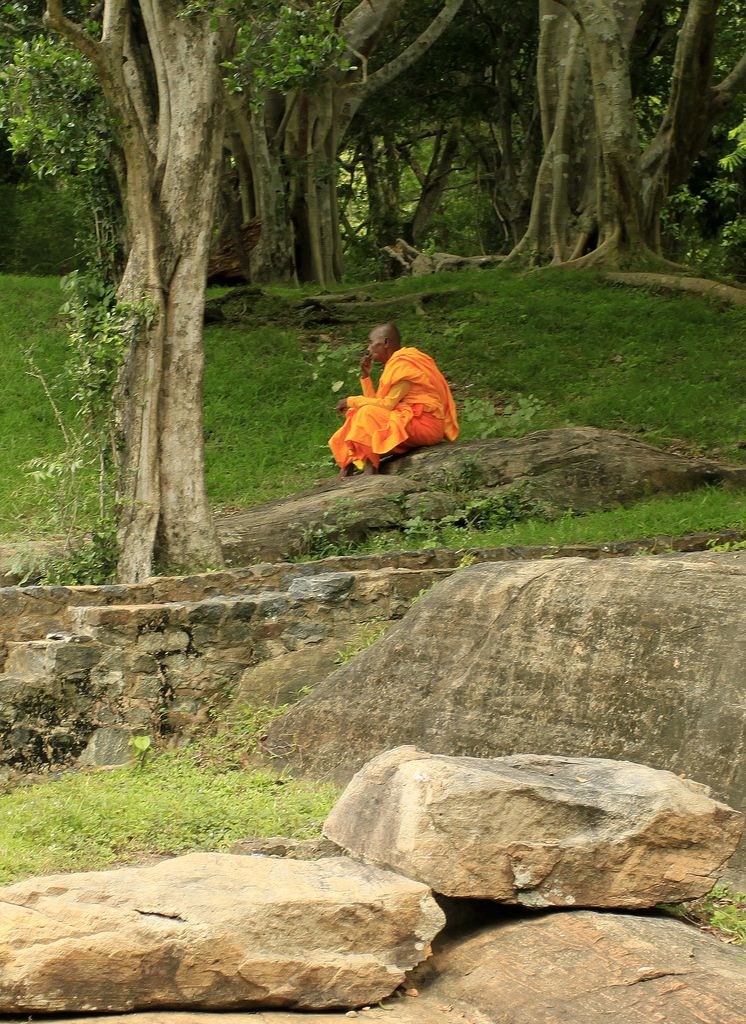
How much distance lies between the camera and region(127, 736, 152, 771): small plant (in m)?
6.58

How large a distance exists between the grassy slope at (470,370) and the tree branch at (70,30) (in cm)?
376

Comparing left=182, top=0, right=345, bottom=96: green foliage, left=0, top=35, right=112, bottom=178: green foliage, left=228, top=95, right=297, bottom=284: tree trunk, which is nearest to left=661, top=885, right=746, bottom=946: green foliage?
left=182, top=0, right=345, bottom=96: green foliage

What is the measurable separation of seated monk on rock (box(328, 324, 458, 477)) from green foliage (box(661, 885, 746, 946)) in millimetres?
7301

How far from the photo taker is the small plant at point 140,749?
21.6 ft

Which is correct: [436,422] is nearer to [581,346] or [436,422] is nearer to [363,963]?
[581,346]

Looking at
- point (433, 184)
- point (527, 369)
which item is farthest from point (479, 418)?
point (433, 184)

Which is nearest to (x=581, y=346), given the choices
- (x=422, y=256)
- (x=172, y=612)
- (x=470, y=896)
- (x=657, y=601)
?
(x=422, y=256)

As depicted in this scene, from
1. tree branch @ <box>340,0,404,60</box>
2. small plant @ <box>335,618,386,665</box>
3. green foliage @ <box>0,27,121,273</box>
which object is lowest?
small plant @ <box>335,618,386,665</box>

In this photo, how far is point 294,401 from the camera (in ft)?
45.6

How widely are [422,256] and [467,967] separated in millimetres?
18073

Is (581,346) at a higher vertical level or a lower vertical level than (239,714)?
higher

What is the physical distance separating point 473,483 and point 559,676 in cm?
562

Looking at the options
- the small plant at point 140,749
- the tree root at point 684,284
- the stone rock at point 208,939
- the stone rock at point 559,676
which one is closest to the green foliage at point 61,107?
the small plant at point 140,749

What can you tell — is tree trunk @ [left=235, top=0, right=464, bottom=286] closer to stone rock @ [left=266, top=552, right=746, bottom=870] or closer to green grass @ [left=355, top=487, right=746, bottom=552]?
green grass @ [left=355, top=487, right=746, bottom=552]
